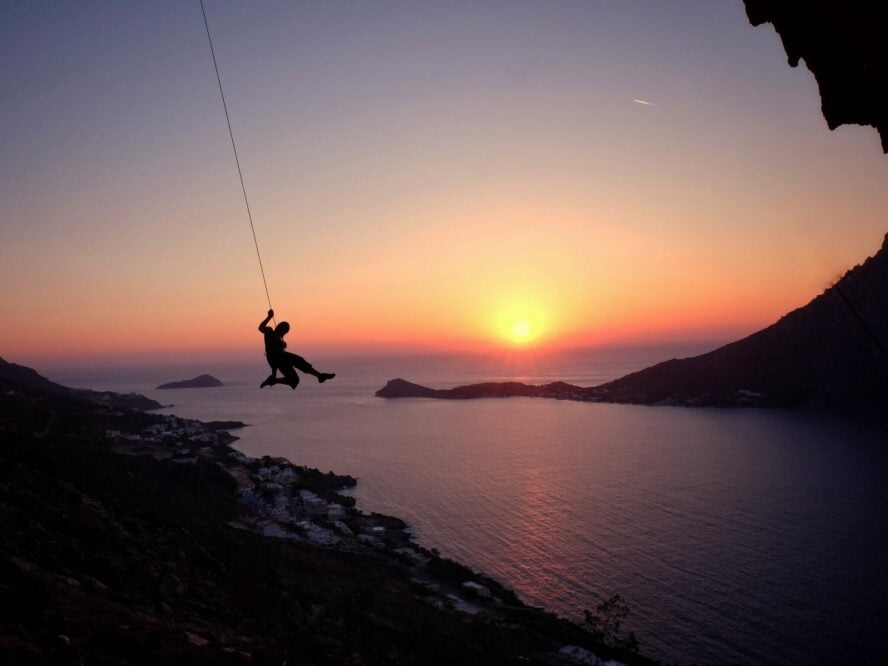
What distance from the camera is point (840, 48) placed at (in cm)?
721

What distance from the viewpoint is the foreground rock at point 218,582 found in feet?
32.0

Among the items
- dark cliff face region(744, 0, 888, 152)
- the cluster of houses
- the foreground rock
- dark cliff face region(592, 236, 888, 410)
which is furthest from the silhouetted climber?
dark cliff face region(592, 236, 888, 410)

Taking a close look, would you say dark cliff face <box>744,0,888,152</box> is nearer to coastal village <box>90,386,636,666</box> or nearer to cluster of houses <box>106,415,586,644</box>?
coastal village <box>90,386,636,666</box>

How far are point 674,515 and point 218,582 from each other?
41685 mm

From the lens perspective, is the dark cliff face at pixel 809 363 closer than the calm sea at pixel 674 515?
No

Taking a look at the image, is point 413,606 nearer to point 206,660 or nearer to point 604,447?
point 206,660

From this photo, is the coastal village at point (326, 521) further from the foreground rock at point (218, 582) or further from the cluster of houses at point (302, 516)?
the foreground rock at point (218, 582)

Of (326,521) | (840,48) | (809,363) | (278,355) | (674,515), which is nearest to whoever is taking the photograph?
(840,48)

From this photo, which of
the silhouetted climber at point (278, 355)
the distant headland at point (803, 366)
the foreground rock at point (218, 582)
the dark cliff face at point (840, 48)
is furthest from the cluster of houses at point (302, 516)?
the distant headland at point (803, 366)

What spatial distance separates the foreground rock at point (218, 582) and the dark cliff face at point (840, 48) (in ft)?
44.1

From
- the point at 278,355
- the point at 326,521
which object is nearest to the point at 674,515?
the point at 326,521

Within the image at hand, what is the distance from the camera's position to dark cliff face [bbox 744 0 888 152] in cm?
620

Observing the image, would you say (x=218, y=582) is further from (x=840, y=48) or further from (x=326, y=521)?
(x=326, y=521)

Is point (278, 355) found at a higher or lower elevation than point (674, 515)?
higher
